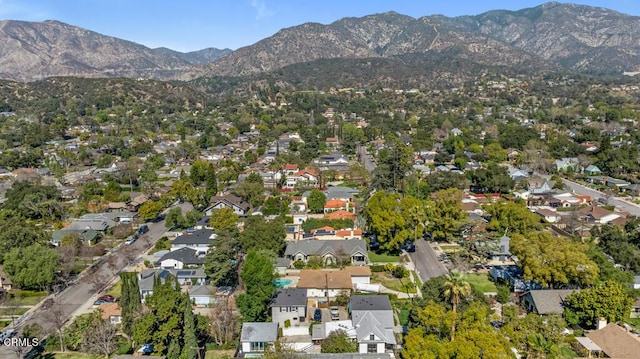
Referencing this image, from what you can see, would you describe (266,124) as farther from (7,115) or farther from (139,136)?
(7,115)

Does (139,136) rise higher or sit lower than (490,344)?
higher

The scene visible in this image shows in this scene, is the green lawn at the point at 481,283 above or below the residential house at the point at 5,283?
below

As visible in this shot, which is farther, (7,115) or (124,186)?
(7,115)

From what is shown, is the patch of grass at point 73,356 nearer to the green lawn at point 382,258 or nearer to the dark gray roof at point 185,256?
the dark gray roof at point 185,256

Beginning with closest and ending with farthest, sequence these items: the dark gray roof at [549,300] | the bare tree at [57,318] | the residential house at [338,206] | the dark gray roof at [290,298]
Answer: the bare tree at [57,318]
the dark gray roof at [549,300]
the dark gray roof at [290,298]
the residential house at [338,206]

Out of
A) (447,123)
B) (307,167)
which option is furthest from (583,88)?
(307,167)

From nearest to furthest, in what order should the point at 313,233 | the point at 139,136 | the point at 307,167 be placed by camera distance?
the point at 313,233, the point at 307,167, the point at 139,136

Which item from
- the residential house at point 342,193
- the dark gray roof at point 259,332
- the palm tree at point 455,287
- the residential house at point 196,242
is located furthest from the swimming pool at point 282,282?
the residential house at point 342,193
